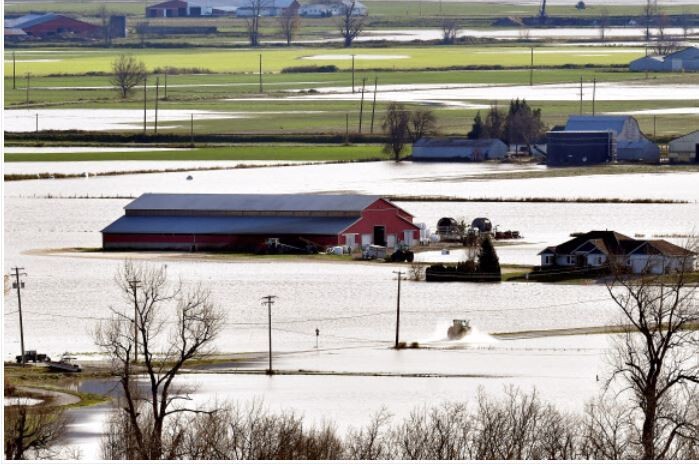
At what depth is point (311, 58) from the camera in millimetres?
111062

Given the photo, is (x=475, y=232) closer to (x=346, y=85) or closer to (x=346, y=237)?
(x=346, y=237)

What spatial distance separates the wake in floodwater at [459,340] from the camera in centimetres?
2873

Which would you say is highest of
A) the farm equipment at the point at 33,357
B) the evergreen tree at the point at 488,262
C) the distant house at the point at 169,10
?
the distant house at the point at 169,10

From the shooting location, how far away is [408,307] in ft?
107

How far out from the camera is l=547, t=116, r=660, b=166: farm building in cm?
6316

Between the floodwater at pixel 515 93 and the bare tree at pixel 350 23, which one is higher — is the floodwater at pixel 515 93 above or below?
below

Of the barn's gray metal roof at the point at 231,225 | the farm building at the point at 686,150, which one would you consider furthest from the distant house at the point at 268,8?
the barn's gray metal roof at the point at 231,225

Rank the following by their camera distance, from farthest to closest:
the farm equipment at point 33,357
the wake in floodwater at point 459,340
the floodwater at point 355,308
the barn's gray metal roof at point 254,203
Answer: the barn's gray metal roof at point 254,203 → the wake in floodwater at point 459,340 → the farm equipment at point 33,357 → the floodwater at point 355,308

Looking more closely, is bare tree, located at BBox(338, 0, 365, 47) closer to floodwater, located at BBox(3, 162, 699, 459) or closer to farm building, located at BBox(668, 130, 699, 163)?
farm building, located at BBox(668, 130, 699, 163)

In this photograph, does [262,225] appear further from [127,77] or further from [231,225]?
[127,77]

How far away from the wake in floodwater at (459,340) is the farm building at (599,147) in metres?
33.5

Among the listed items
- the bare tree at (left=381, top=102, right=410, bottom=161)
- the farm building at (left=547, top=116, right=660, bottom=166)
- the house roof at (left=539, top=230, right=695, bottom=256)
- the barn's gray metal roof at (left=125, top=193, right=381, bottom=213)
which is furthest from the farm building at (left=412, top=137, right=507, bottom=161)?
the house roof at (left=539, top=230, right=695, bottom=256)

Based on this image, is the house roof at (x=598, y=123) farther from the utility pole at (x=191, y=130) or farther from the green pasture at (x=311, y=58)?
the green pasture at (x=311, y=58)

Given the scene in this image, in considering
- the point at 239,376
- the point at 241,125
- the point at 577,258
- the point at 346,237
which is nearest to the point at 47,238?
the point at 346,237
